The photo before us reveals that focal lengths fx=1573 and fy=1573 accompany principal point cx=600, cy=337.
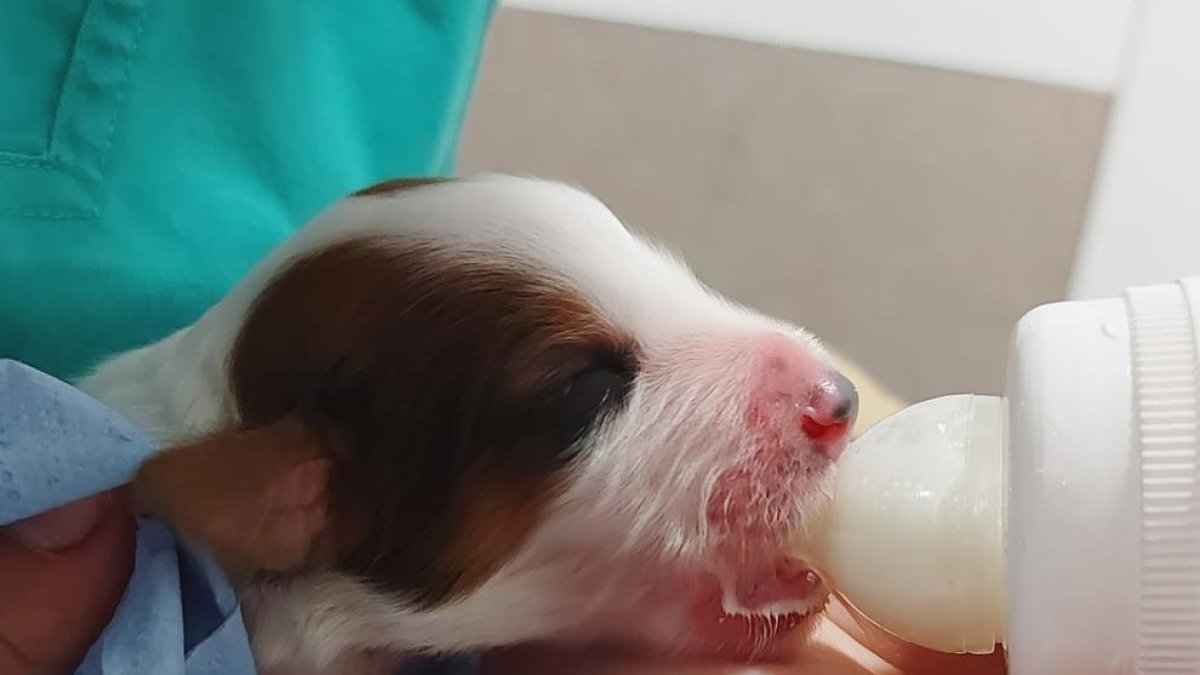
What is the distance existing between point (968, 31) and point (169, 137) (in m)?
0.98

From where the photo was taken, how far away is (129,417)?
656mm

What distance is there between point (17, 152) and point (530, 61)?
0.93m

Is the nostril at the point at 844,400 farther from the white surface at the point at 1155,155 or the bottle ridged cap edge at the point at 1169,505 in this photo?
the white surface at the point at 1155,155

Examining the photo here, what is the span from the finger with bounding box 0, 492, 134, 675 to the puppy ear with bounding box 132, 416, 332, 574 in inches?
1.0

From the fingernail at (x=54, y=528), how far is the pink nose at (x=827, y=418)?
28cm

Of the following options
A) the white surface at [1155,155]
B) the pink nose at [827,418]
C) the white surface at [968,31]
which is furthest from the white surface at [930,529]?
the white surface at [968,31]

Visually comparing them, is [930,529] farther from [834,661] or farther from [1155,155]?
[1155,155]

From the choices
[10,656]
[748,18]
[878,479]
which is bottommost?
[10,656]

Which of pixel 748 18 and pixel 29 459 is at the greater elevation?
pixel 748 18

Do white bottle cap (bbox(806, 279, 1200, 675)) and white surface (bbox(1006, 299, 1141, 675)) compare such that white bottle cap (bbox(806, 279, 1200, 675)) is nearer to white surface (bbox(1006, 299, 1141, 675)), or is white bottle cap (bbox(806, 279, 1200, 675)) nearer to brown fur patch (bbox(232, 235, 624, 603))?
white surface (bbox(1006, 299, 1141, 675))

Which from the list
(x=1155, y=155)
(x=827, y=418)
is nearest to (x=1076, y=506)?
(x=827, y=418)

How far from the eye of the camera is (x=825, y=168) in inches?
66.4

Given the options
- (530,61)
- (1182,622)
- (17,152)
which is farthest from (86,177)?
(530,61)

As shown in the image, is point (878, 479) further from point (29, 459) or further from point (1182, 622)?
point (29, 459)
